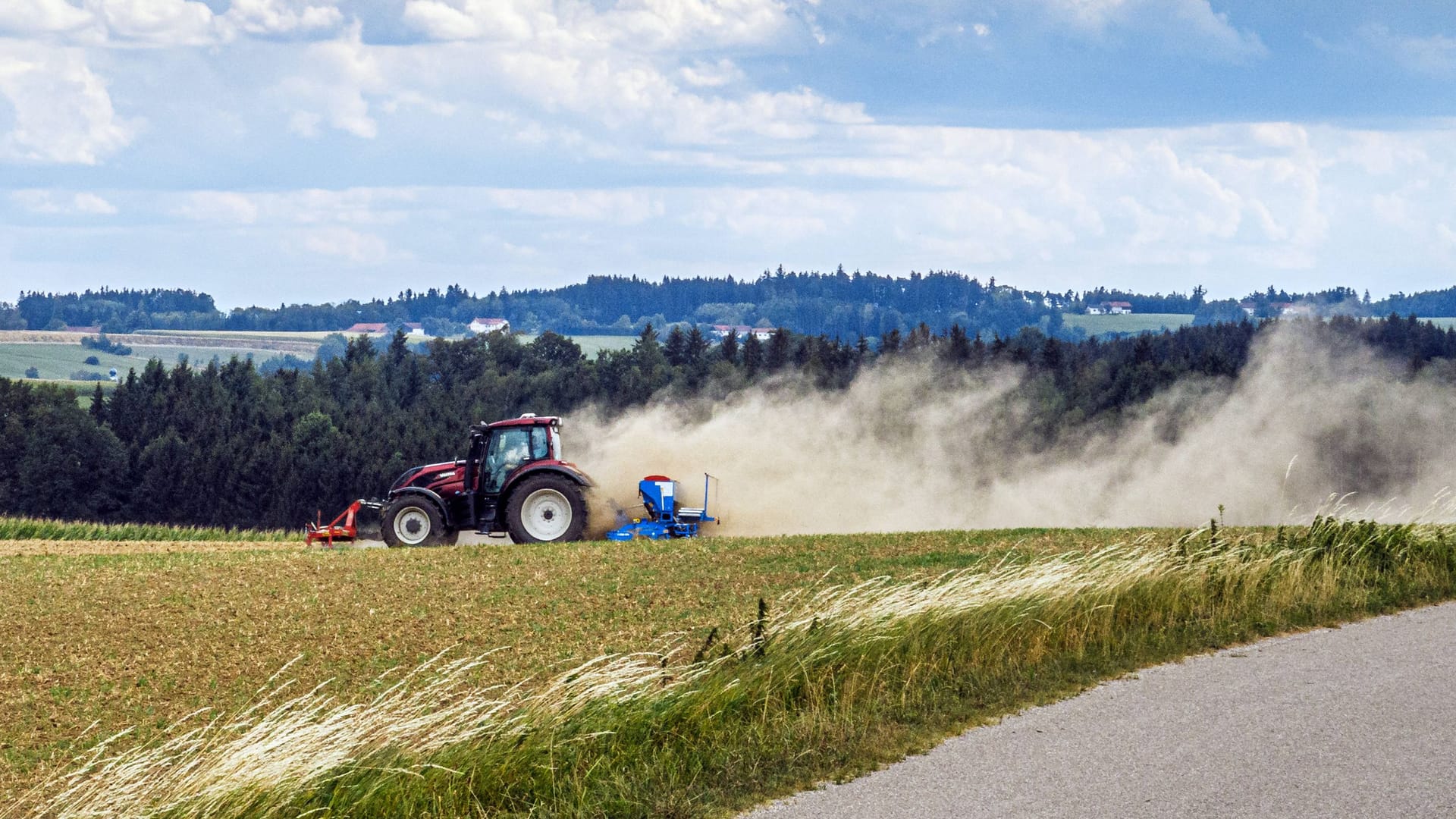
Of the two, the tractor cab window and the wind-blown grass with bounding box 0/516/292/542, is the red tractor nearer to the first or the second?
the tractor cab window

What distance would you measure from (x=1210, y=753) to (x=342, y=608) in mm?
12231

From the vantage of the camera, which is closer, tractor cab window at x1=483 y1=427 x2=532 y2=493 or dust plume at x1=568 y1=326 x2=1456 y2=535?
tractor cab window at x1=483 y1=427 x2=532 y2=493

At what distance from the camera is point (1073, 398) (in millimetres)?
98375

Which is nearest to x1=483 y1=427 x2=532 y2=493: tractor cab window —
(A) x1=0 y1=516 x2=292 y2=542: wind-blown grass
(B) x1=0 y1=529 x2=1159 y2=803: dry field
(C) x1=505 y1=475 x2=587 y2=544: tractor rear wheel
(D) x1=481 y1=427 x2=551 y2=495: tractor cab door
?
(D) x1=481 y1=427 x2=551 y2=495: tractor cab door

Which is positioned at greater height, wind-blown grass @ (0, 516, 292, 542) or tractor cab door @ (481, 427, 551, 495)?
tractor cab door @ (481, 427, 551, 495)

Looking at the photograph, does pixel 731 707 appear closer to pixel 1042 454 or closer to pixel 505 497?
pixel 505 497

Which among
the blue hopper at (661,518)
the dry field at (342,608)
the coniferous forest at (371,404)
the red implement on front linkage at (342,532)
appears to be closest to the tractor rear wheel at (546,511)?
the blue hopper at (661,518)

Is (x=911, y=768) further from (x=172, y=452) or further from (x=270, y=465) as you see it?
(x=172, y=452)

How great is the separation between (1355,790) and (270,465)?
339 feet

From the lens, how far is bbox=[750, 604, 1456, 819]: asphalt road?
1038cm

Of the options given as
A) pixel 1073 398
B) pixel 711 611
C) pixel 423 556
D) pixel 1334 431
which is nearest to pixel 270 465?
pixel 1073 398

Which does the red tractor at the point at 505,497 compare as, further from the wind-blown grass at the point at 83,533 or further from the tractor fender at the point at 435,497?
the wind-blown grass at the point at 83,533

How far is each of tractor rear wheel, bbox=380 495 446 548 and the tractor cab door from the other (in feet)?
3.88

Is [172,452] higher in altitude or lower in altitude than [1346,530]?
lower
